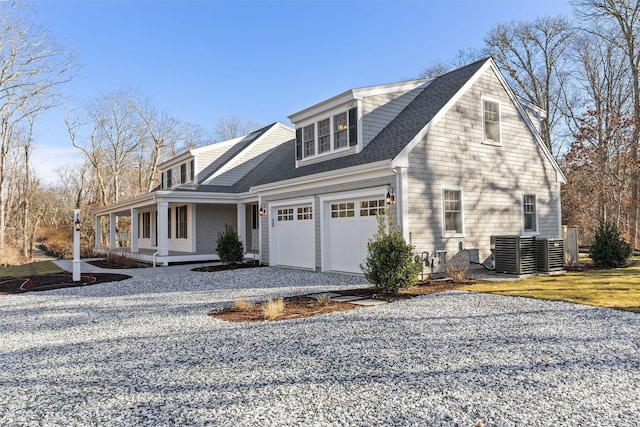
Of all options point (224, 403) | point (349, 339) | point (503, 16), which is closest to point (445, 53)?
point (503, 16)

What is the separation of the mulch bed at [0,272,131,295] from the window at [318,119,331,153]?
741 cm

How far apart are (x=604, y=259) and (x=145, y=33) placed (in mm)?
18120

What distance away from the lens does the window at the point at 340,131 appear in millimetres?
13031

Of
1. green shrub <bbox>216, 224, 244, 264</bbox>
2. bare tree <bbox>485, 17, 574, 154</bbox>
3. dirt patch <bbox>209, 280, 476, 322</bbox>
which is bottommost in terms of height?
dirt patch <bbox>209, 280, 476, 322</bbox>

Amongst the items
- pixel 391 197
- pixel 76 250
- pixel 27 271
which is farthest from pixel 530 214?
pixel 27 271

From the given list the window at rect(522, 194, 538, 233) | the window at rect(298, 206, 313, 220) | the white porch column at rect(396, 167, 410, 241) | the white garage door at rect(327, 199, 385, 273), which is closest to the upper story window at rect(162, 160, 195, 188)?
the window at rect(298, 206, 313, 220)

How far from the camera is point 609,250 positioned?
1308 cm

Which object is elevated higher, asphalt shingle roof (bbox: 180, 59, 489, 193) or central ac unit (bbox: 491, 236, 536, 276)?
asphalt shingle roof (bbox: 180, 59, 489, 193)

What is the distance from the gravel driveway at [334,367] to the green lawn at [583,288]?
74 cm

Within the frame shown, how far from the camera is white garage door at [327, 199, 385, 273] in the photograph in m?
11.3

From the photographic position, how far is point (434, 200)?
11031 millimetres

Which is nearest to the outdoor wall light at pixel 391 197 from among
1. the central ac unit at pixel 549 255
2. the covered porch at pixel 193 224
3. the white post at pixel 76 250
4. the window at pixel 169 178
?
the central ac unit at pixel 549 255

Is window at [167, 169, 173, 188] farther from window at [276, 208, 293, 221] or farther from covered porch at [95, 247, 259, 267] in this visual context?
window at [276, 208, 293, 221]

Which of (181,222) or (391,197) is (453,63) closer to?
(181,222)
